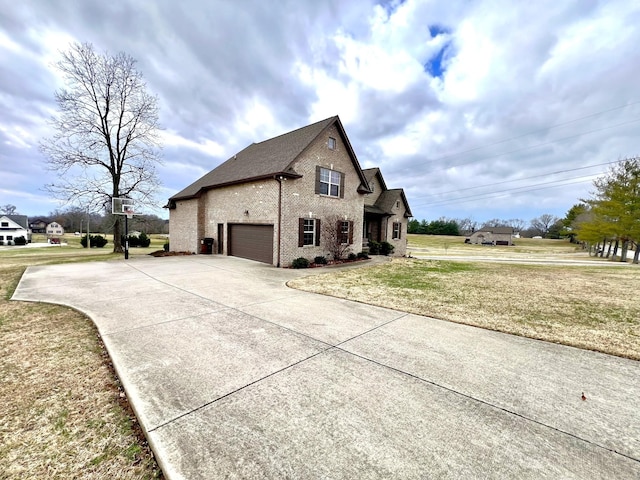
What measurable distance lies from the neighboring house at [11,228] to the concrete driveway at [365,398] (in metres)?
85.6

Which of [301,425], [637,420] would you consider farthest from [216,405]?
[637,420]

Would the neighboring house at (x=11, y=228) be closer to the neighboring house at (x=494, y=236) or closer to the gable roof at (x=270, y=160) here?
the gable roof at (x=270, y=160)

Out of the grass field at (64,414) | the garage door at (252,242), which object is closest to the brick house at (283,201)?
the garage door at (252,242)

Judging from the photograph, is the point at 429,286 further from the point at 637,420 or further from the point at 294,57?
the point at 294,57

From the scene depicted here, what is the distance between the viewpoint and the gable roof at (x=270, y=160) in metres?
14.0

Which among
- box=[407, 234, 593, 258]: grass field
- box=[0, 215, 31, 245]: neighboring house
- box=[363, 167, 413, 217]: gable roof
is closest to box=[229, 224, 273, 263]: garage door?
box=[363, 167, 413, 217]: gable roof

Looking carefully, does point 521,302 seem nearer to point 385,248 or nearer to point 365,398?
point 365,398

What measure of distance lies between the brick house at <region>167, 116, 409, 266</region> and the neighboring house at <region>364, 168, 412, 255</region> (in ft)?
15.5

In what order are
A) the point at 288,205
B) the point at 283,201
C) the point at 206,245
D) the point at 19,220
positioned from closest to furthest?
the point at 283,201
the point at 288,205
the point at 206,245
the point at 19,220

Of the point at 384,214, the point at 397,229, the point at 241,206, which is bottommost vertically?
the point at 397,229

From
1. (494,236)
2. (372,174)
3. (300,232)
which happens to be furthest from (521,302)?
(494,236)

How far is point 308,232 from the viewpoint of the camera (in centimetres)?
1487

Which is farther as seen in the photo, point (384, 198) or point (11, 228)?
point (11, 228)

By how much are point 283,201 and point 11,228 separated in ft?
283
